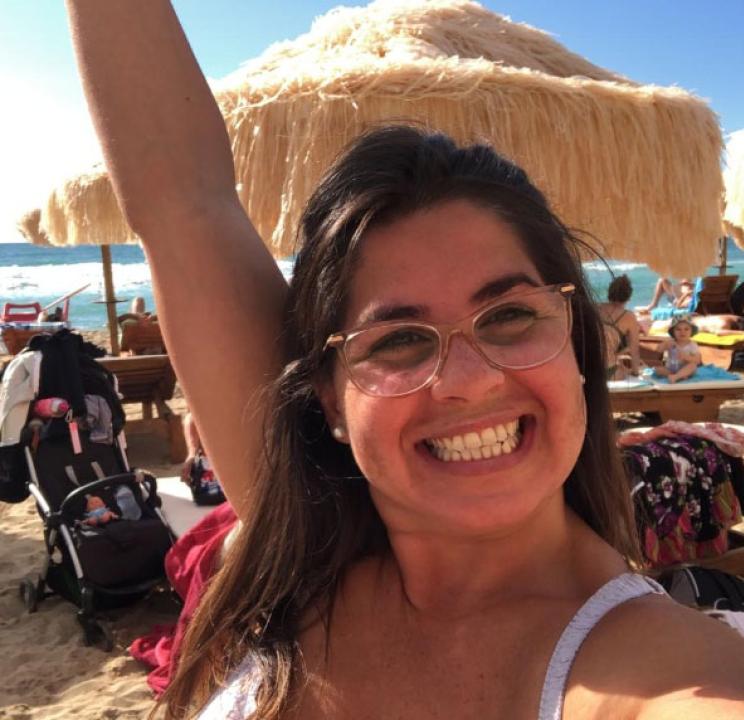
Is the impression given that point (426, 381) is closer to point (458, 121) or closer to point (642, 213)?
point (458, 121)

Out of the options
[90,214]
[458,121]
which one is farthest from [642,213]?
[90,214]

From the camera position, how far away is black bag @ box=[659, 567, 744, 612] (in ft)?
6.04

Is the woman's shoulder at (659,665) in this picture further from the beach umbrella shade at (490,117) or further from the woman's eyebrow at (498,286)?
the beach umbrella shade at (490,117)

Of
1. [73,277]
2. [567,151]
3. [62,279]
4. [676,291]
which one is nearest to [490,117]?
[567,151]

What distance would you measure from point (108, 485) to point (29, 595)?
94cm

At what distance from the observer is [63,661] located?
358 centimetres

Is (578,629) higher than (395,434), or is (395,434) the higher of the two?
(395,434)

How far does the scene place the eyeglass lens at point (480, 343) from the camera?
3.41ft

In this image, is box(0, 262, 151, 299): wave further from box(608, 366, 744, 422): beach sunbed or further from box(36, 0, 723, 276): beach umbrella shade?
box(36, 0, 723, 276): beach umbrella shade

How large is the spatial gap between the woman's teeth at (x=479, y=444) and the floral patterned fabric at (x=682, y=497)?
2199 millimetres

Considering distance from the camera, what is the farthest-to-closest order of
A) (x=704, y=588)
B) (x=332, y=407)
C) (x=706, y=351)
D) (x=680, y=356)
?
1. (x=706, y=351)
2. (x=680, y=356)
3. (x=704, y=588)
4. (x=332, y=407)

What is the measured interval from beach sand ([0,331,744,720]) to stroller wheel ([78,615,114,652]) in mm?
38

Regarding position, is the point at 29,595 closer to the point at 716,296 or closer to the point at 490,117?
the point at 490,117

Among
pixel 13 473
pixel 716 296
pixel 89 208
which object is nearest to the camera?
pixel 13 473
